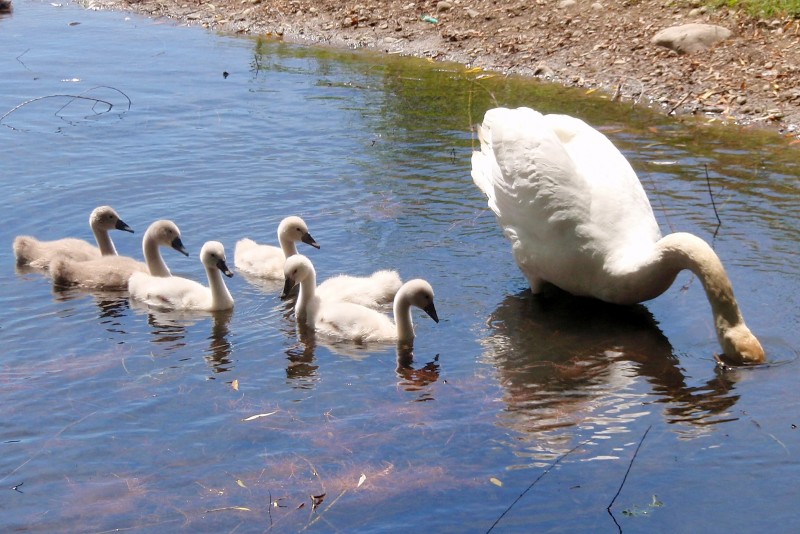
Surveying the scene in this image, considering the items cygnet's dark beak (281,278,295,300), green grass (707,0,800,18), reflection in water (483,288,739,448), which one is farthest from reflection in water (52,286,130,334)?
green grass (707,0,800,18)

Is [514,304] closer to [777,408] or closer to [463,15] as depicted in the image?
[777,408]

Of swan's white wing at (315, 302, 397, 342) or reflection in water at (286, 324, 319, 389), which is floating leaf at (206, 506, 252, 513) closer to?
reflection in water at (286, 324, 319, 389)

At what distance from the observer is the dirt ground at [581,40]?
14.0 m

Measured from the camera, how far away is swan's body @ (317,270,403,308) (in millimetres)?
8836

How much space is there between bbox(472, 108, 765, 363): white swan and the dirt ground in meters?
5.15

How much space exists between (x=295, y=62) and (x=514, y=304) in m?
8.69

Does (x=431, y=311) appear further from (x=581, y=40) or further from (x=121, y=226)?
(x=581, y=40)

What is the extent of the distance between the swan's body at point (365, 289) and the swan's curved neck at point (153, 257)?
144 cm

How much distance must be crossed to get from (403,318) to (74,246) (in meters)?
3.26

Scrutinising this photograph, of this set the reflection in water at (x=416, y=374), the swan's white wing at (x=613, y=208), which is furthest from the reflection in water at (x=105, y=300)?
the swan's white wing at (x=613, y=208)

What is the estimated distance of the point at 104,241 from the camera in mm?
9969

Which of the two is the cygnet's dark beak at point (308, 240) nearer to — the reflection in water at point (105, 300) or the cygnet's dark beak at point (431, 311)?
the reflection in water at point (105, 300)

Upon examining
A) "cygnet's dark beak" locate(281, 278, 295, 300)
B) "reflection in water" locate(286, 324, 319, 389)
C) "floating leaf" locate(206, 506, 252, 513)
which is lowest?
"floating leaf" locate(206, 506, 252, 513)

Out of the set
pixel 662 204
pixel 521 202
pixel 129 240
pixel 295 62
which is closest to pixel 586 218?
pixel 521 202
